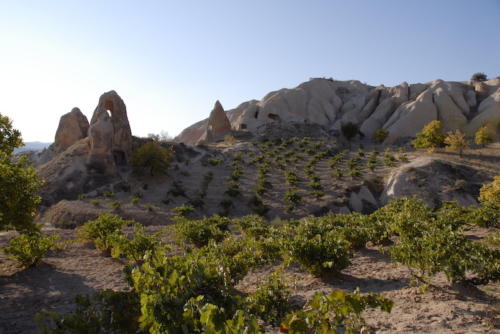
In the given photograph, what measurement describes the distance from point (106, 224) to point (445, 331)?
11.8 metres

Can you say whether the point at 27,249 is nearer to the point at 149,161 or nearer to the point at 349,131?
the point at 149,161

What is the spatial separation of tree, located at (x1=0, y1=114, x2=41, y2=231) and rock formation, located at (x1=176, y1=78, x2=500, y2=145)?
4636 cm

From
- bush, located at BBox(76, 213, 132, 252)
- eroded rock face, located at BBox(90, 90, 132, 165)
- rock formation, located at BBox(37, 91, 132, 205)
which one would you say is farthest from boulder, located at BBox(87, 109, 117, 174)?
bush, located at BBox(76, 213, 132, 252)

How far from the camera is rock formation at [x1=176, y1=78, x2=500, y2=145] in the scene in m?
52.8

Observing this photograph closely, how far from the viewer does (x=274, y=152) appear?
41438 millimetres

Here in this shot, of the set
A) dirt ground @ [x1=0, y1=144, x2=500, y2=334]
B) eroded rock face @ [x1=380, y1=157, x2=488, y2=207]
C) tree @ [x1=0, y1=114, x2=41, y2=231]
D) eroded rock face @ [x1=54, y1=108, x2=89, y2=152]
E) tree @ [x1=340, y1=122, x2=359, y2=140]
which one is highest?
eroded rock face @ [x1=54, y1=108, x2=89, y2=152]

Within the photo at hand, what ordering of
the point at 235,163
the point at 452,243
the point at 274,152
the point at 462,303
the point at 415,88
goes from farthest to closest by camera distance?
the point at 415,88
the point at 274,152
the point at 235,163
the point at 452,243
the point at 462,303

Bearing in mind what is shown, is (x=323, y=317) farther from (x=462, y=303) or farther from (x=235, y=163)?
(x=235, y=163)

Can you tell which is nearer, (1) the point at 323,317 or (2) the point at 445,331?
(1) the point at 323,317

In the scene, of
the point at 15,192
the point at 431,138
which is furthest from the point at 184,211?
the point at 431,138

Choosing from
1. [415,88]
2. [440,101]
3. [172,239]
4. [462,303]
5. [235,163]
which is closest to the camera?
[462,303]

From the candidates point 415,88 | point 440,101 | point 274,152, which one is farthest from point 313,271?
point 415,88

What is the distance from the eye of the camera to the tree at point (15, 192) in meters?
8.26

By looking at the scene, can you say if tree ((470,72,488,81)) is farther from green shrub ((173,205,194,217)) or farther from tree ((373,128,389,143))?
green shrub ((173,205,194,217))
